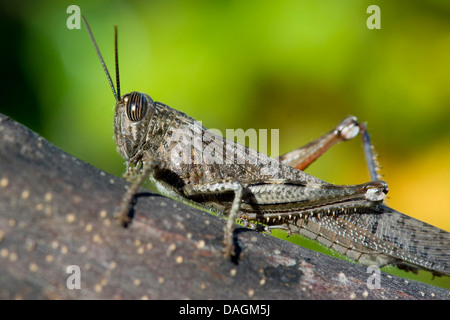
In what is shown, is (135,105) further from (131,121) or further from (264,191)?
(264,191)

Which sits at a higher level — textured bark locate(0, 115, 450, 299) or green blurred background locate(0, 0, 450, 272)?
green blurred background locate(0, 0, 450, 272)

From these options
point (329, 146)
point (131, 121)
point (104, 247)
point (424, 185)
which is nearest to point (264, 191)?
point (329, 146)

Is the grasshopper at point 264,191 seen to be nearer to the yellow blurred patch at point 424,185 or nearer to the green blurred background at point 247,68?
the green blurred background at point 247,68

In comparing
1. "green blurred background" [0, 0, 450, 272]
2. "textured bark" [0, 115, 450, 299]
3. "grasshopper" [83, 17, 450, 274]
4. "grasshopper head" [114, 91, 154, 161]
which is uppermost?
"green blurred background" [0, 0, 450, 272]

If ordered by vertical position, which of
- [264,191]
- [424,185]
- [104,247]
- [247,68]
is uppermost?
[247,68]

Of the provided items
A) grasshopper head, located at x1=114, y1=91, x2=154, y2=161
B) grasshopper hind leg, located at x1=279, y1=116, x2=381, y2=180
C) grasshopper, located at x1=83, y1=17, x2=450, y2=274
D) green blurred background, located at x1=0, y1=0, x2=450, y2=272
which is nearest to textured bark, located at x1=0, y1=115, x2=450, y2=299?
grasshopper, located at x1=83, y1=17, x2=450, y2=274

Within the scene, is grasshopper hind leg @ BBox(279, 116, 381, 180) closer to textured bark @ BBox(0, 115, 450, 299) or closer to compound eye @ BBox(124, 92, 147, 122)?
compound eye @ BBox(124, 92, 147, 122)

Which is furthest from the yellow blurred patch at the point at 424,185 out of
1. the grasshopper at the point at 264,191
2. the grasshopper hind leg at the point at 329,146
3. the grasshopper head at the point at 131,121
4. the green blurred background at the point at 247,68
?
the grasshopper head at the point at 131,121
